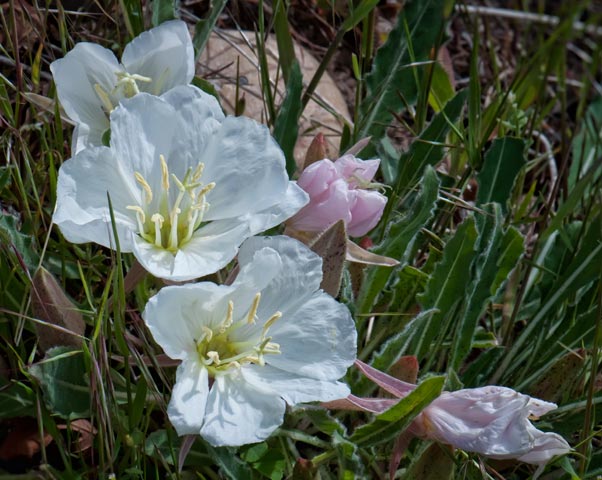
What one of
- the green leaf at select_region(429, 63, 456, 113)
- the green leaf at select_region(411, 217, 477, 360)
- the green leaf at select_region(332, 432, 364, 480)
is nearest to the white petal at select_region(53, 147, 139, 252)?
the green leaf at select_region(332, 432, 364, 480)

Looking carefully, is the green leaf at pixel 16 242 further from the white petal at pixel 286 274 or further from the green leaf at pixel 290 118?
the green leaf at pixel 290 118

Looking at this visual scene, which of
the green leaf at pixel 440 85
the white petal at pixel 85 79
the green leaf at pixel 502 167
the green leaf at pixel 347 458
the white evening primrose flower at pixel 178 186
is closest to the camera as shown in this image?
the white evening primrose flower at pixel 178 186

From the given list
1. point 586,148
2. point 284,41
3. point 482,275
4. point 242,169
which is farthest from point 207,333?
point 586,148

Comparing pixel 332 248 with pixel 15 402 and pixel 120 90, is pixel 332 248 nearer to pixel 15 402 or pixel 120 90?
pixel 120 90

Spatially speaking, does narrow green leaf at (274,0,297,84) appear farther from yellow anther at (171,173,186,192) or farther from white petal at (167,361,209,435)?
white petal at (167,361,209,435)

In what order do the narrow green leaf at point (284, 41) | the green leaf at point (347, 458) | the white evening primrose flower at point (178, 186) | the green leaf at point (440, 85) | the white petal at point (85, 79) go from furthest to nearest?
the green leaf at point (440, 85)
the narrow green leaf at point (284, 41)
the white petal at point (85, 79)
the green leaf at point (347, 458)
the white evening primrose flower at point (178, 186)

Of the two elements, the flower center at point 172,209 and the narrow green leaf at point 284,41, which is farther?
the narrow green leaf at point 284,41

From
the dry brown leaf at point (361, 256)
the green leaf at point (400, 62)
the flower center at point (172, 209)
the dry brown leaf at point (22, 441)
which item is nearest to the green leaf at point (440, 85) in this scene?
the green leaf at point (400, 62)
